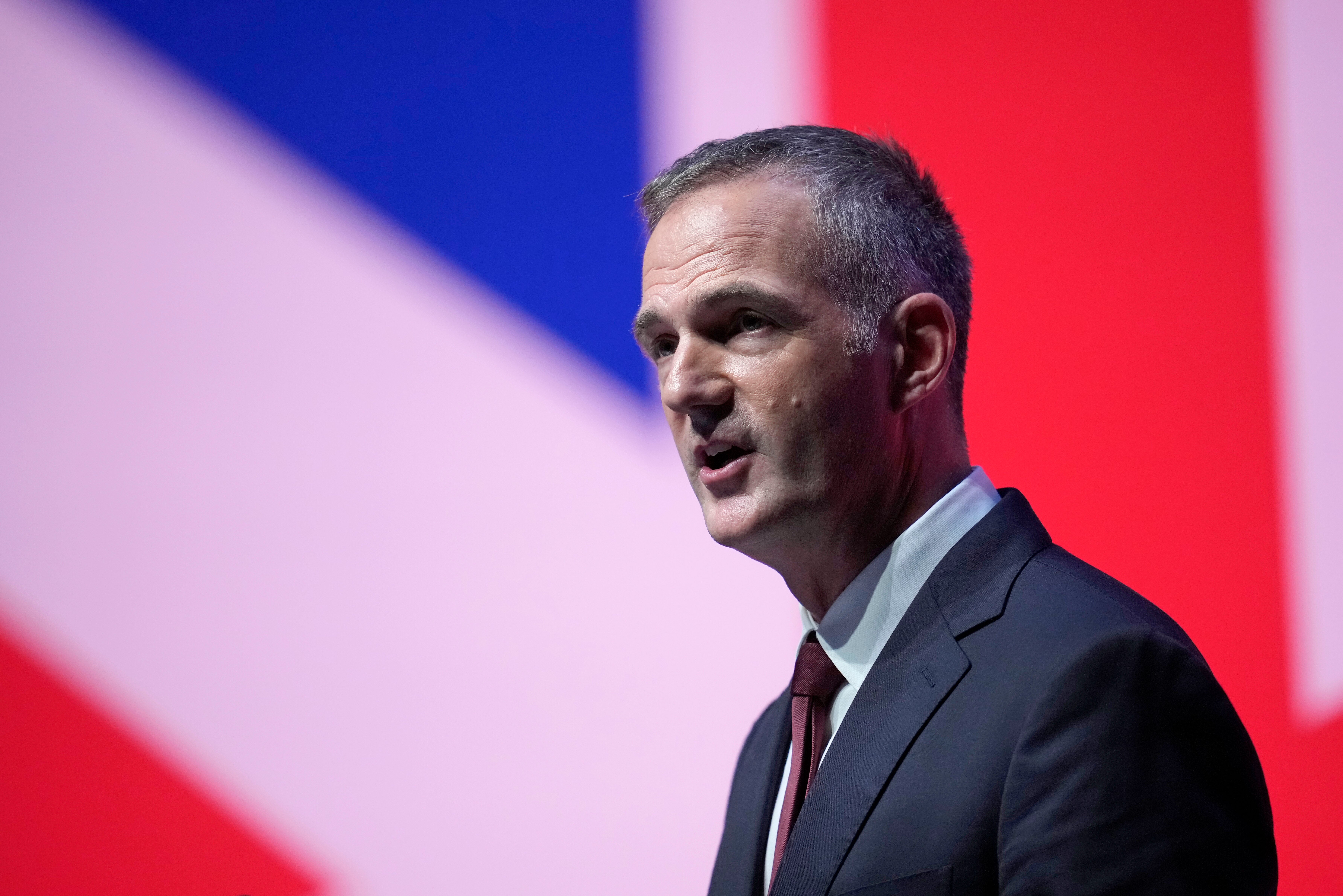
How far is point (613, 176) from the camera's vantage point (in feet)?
7.31

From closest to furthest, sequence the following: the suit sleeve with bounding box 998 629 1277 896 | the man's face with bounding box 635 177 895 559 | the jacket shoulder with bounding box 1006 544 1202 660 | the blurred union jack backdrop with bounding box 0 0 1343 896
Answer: the suit sleeve with bounding box 998 629 1277 896, the jacket shoulder with bounding box 1006 544 1202 660, the man's face with bounding box 635 177 895 559, the blurred union jack backdrop with bounding box 0 0 1343 896

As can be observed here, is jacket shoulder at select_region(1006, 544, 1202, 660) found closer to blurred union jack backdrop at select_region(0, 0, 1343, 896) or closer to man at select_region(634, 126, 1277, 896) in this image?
man at select_region(634, 126, 1277, 896)

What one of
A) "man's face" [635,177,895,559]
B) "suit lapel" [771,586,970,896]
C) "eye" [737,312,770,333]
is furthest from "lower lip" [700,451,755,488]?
"suit lapel" [771,586,970,896]

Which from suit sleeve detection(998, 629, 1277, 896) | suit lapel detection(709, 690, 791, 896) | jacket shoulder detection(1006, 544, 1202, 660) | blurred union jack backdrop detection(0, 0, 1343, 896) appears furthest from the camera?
blurred union jack backdrop detection(0, 0, 1343, 896)

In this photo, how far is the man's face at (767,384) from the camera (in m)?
1.24

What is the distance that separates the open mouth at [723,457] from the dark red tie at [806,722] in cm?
24

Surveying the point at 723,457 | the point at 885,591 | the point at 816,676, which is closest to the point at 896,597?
the point at 885,591

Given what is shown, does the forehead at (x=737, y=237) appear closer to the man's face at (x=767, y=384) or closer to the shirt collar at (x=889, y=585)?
the man's face at (x=767, y=384)

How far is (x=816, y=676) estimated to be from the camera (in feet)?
4.33

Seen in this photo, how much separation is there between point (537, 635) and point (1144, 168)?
1.35 metres

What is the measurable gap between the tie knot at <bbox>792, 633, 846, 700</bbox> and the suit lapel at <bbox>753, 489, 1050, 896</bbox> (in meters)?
0.10

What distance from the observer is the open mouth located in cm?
128

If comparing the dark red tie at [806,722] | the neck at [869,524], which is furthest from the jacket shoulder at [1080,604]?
the dark red tie at [806,722]

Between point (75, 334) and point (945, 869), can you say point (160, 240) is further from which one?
point (945, 869)
